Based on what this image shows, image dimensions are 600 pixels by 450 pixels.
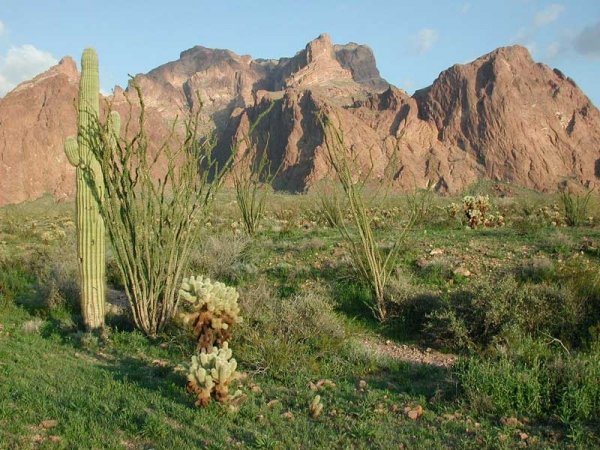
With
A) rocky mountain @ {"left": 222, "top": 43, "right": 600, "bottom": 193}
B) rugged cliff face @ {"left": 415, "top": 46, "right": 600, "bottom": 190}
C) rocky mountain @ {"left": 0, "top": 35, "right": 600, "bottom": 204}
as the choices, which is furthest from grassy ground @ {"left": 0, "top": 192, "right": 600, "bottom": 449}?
rugged cliff face @ {"left": 415, "top": 46, "right": 600, "bottom": 190}

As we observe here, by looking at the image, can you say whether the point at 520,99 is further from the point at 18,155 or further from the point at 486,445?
the point at 486,445

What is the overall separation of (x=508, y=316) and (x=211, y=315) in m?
3.21

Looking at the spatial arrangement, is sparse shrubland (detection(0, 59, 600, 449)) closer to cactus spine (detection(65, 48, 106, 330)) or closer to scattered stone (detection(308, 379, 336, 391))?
scattered stone (detection(308, 379, 336, 391))

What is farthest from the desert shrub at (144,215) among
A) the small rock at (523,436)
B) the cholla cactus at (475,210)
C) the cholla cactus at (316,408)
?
the cholla cactus at (475,210)

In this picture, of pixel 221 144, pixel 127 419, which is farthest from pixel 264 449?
pixel 221 144

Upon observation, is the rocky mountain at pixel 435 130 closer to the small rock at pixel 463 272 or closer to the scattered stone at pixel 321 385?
the small rock at pixel 463 272

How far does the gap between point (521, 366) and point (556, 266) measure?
3636mm

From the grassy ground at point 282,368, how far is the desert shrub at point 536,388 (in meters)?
0.08

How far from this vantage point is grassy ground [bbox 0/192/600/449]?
4.08 meters

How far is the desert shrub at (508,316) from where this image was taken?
20.4ft

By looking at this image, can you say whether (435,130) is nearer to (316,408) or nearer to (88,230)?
(88,230)

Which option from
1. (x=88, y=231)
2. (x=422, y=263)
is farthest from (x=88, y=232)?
(x=422, y=263)

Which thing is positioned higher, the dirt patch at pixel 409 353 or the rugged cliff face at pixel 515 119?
the rugged cliff face at pixel 515 119

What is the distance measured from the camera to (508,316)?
6.27 metres
